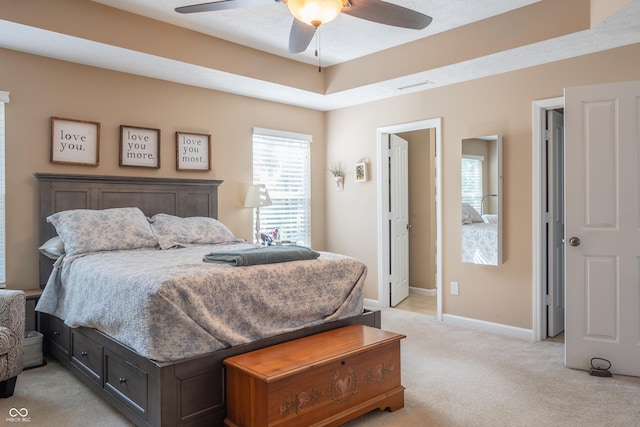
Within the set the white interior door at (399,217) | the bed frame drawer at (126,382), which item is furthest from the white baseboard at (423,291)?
the bed frame drawer at (126,382)

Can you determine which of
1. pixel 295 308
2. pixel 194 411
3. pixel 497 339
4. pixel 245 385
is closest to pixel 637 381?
pixel 497 339

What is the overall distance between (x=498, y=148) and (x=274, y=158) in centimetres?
249

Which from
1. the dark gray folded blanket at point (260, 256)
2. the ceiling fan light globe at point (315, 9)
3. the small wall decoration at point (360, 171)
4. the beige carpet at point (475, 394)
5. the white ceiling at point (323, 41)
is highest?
the white ceiling at point (323, 41)

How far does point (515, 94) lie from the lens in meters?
4.18

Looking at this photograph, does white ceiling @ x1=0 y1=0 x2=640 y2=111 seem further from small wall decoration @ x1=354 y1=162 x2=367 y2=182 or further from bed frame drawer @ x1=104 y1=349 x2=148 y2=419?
bed frame drawer @ x1=104 y1=349 x2=148 y2=419

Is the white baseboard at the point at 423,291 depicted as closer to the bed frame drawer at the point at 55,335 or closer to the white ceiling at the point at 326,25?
the white ceiling at the point at 326,25

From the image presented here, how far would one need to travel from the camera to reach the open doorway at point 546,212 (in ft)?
13.3

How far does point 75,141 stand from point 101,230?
936 mm

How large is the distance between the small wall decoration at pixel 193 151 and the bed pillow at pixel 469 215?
8.73ft

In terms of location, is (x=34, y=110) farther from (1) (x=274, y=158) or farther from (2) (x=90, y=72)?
(1) (x=274, y=158)

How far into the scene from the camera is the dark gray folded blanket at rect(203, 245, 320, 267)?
8.73ft

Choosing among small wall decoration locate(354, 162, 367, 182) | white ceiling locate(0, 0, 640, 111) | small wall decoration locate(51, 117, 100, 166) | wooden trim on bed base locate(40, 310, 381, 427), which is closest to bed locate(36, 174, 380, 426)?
wooden trim on bed base locate(40, 310, 381, 427)

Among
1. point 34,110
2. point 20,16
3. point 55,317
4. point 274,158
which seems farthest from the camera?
point 274,158

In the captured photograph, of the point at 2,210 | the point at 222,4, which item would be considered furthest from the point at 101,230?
the point at 222,4
